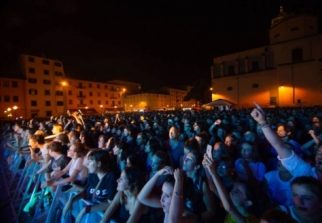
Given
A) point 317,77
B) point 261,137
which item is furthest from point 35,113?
point 261,137

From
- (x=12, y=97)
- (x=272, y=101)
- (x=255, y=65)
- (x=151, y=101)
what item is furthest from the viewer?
(x=151, y=101)

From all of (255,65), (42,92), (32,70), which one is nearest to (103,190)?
(255,65)

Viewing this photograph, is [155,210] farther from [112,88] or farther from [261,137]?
[112,88]

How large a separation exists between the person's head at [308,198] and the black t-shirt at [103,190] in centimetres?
256

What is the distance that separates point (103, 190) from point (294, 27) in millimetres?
48823

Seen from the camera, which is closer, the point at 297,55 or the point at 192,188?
the point at 192,188

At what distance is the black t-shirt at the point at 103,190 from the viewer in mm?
3889

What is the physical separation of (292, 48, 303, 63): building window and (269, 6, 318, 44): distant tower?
7.05ft

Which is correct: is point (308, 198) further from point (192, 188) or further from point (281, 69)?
point (281, 69)

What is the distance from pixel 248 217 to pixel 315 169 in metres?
1.30

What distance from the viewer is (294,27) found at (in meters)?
43.7

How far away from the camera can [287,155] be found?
11.4 feet

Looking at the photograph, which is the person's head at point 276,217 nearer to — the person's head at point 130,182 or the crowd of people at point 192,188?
the crowd of people at point 192,188

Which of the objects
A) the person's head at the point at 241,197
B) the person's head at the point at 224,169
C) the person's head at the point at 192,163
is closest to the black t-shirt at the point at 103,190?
the person's head at the point at 192,163
